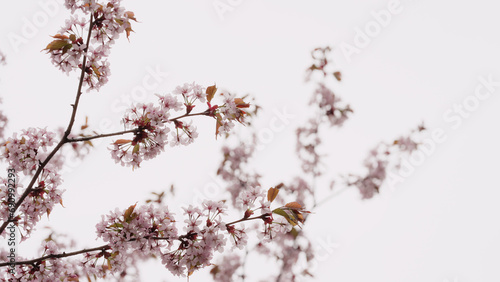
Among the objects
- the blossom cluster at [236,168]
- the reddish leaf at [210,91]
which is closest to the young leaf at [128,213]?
the reddish leaf at [210,91]

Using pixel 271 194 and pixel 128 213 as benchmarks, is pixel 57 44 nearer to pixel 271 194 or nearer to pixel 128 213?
pixel 128 213

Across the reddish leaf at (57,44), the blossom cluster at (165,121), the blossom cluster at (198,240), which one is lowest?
the blossom cluster at (198,240)

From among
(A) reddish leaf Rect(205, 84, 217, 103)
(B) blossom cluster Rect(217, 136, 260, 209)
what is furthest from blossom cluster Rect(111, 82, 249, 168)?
(B) blossom cluster Rect(217, 136, 260, 209)

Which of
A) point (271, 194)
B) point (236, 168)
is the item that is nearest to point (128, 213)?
point (271, 194)

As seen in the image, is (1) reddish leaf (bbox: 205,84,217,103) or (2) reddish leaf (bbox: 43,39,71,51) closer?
(2) reddish leaf (bbox: 43,39,71,51)

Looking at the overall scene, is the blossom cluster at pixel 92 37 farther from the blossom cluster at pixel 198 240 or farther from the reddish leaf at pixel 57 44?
the blossom cluster at pixel 198 240

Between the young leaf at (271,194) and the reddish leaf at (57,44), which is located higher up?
the reddish leaf at (57,44)

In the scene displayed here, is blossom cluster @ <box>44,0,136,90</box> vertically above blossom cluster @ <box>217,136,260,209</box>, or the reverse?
blossom cluster @ <box>217,136,260,209</box>

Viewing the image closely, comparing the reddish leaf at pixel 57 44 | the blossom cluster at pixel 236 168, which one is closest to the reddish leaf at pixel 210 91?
the reddish leaf at pixel 57 44

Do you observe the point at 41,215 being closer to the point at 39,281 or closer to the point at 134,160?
the point at 39,281

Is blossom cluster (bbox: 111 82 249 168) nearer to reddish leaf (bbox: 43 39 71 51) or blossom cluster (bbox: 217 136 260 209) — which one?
reddish leaf (bbox: 43 39 71 51)

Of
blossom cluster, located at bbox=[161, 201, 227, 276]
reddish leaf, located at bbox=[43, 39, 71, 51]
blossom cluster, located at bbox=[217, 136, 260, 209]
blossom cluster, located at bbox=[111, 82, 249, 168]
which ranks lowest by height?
blossom cluster, located at bbox=[161, 201, 227, 276]

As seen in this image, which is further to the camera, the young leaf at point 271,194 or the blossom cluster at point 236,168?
the blossom cluster at point 236,168

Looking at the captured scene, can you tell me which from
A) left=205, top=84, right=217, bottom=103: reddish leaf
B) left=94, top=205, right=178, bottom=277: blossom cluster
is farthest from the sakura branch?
left=205, top=84, right=217, bottom=103: reddish leaf
